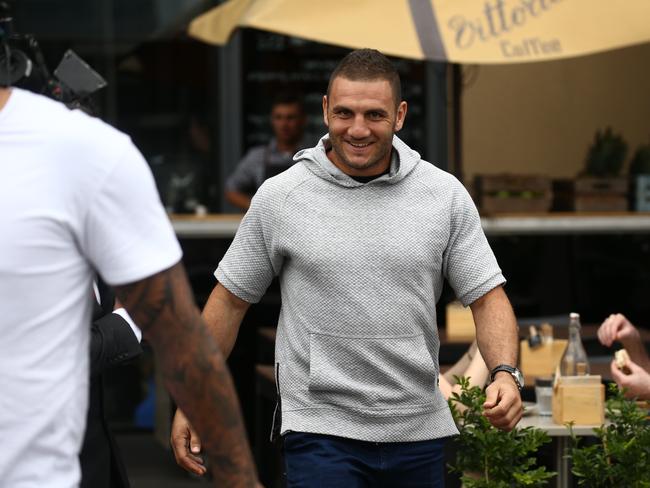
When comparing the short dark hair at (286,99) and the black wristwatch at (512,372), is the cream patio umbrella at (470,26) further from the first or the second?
the black wristwatch at (512,372)

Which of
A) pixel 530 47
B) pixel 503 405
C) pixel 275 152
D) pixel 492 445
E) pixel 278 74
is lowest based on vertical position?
pixel 492 445

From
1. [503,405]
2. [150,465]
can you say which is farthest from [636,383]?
[150,465]

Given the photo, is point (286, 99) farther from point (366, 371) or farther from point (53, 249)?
point (53, 249)

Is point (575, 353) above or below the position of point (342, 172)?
below

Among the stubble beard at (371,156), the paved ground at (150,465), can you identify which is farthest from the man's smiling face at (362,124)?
the paved ground at (150,465)

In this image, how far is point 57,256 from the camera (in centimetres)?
216

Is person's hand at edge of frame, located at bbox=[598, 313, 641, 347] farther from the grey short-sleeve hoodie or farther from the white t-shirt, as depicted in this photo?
the white t-shirt

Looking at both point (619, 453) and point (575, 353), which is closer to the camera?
point (619, 453)

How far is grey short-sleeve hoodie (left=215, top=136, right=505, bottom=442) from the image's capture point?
3.74 meters

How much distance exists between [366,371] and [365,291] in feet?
0.71

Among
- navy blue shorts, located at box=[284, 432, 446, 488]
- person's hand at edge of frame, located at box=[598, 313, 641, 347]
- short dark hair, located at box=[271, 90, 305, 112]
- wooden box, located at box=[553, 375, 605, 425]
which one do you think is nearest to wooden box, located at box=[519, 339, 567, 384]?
person's hand at edge of frame, located at box=[598, 313, 641, 347]

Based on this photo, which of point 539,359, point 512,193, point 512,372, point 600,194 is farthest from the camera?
point 600,194

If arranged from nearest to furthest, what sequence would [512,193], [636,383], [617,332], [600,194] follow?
[636,383]
[617,332]
[512,193]
[600,194]

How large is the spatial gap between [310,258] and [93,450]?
78cm
